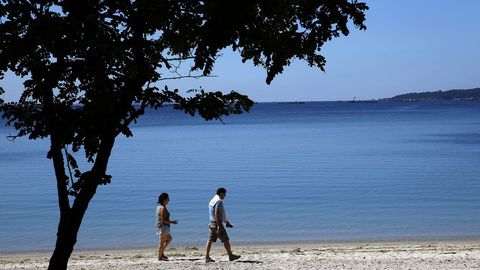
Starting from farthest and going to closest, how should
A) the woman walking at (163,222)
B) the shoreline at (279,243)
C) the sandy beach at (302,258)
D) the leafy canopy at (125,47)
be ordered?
1. the shoreline at (279,243)
2. the woman walking at (163,222)
3. the sandy beach at (302,258)
4. the leafy canopy at (125,47)

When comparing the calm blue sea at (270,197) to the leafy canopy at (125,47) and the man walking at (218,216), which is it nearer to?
→ the man walking at (218,216)

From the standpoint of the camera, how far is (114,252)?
18.4 metres

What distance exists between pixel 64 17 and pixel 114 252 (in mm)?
12628

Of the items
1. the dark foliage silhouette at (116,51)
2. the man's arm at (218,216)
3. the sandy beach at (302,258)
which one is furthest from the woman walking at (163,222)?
the dark foliage silhouette at (116,51)

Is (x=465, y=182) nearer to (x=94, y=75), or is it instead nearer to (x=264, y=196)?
(x=264, y=196)

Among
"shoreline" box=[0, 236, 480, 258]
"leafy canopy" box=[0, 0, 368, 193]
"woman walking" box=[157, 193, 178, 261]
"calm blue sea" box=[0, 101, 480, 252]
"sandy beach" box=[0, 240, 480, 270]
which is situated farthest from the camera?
"calm blue sea" box=[0, 101, 480, 252]

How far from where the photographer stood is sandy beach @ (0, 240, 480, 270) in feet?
45.2

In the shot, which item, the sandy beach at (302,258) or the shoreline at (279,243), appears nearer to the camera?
the sandy beach at (302,258)

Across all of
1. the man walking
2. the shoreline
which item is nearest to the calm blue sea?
the shoreline

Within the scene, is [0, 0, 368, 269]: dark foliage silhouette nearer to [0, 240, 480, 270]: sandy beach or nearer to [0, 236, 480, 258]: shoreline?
[0, 240, 480, 270]: sandy beach

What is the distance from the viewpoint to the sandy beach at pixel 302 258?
13.8m

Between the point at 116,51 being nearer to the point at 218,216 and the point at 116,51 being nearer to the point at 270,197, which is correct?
the point at 218,216

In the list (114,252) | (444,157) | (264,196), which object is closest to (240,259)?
(114,252)

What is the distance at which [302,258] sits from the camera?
14883mm
